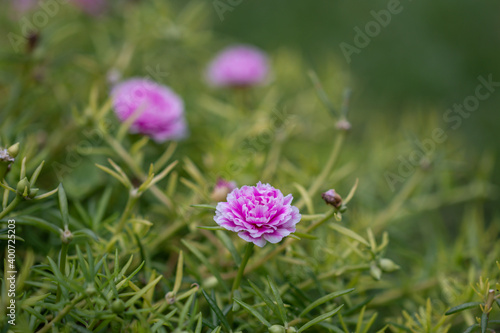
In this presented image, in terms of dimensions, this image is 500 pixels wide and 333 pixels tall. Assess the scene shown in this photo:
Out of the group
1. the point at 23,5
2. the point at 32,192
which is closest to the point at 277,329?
the point at 32,192

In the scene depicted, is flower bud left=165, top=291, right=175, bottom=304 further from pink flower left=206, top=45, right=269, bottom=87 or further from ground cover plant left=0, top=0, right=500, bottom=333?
pink flower left=206, top=45, right=269, bottom=87

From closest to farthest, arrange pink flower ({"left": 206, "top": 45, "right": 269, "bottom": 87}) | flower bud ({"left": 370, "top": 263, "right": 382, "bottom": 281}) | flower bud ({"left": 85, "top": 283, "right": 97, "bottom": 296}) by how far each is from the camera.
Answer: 1. flower bud ({"left": 85, "top": 283, "right": 97, "bottom": 296})
2. flower bud ({"left": 370, "top": 263, "right": 382, "bottom": 281})
3. pink flower ({"left": 206, "top": 45, "right": 269, "bottom": 87})

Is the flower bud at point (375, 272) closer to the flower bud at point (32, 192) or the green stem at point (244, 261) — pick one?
the green stem at point (244, 261)

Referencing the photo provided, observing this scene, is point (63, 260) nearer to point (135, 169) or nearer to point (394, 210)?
point (135, 169)

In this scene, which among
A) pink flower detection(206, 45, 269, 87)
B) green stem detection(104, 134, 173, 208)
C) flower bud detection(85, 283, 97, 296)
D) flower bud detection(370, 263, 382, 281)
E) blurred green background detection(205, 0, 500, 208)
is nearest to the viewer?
flower bud detection(85, 283, 97, 296)

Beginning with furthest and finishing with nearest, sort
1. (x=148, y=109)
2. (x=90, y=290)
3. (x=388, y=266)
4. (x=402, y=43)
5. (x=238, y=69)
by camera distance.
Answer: (x=402, y=43)
(x=238, y=69)
(x=148, y=109)
(x=388, y=266)
(x=90, y=290)

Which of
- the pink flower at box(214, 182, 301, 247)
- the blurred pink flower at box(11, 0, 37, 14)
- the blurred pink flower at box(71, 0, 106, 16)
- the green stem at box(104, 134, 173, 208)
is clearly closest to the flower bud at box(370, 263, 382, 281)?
the pink flower at box(214, 182, 301, 247)

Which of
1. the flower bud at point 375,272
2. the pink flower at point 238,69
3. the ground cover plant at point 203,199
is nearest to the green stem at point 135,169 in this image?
the ground cover plant at point 203,199
